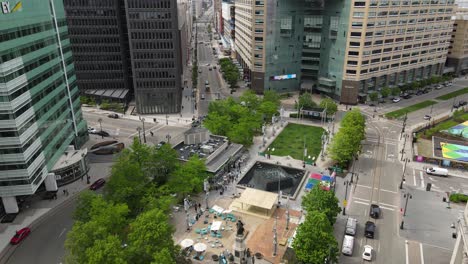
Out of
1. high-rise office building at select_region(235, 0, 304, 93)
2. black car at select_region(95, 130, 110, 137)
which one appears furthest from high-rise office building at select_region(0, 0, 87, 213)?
high-rise office building at select_region(235, 0, 304, 93)

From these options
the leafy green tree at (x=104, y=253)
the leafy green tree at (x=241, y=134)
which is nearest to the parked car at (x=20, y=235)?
the leafy green tree at (x=104, y=253)

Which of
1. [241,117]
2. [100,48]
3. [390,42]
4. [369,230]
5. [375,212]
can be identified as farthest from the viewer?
[100,48]

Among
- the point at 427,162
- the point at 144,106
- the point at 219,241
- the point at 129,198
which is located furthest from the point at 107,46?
the point at 427,162

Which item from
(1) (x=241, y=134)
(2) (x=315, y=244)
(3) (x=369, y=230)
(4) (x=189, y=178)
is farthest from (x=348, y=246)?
(1) (x=241, y=134)

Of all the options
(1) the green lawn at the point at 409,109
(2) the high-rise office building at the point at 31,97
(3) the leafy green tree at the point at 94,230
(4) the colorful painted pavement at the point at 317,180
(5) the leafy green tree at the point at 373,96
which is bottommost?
(1) the green lawn at the point at 409,109

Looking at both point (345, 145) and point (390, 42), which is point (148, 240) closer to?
point (345, 145)

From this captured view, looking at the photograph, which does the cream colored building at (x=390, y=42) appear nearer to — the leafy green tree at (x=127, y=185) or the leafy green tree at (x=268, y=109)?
the leafy green tree at (x=268, y=109)

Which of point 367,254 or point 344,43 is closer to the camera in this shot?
point 367,254
